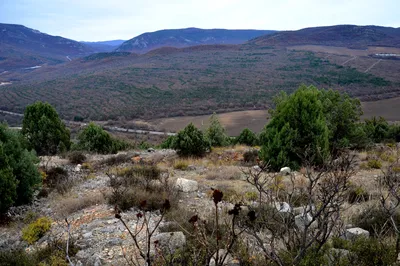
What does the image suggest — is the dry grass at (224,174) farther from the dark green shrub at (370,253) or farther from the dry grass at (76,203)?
the dark green shrub at (370,253)

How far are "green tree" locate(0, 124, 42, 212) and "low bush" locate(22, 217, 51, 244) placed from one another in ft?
4.29

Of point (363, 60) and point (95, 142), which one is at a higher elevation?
point (363, 60)

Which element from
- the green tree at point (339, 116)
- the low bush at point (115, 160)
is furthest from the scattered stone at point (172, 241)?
the green tree at point (339, 116)

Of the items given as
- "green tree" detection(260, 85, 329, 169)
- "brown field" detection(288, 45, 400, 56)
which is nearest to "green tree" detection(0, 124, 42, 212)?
"green tree" detection(260, 85, 329, 169)

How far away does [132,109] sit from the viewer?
57.3 metres

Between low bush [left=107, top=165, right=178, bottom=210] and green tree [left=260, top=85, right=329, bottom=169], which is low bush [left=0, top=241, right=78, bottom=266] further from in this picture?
green tree [left=260, top=85, right=329, bottom=169]

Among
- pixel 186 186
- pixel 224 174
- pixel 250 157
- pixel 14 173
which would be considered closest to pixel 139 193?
pixel 186 186

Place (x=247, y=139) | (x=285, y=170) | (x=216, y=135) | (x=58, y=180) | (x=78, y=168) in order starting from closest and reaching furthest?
(x=58, y=180), (x=285, y=170), (x=78, y=168), (x=216, y=135), (x=247, y=139)

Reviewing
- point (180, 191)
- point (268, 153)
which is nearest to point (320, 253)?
point (180, 191)

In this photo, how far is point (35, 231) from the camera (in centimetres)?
555

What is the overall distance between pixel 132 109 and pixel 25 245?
53.1 meters

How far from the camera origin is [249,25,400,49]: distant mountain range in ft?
420

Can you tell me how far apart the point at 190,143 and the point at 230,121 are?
33208 mm

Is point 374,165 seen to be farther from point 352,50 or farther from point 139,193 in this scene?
point 352,50
